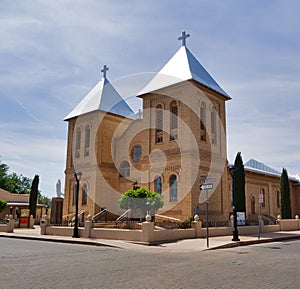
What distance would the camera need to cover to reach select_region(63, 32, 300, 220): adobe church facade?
28125mm

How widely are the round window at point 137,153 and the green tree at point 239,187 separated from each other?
8664mm

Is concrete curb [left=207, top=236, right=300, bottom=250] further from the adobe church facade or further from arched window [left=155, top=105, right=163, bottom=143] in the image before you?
arched window [left=155, top=105, right=163, bottom=143]

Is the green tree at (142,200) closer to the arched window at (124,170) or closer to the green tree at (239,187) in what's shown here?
the green tree at (239,187)

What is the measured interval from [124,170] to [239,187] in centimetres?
1092

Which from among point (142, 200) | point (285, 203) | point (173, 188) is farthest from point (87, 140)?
point (285, 203)

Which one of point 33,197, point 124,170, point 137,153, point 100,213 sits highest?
point 137,153

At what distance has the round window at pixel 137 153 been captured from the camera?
33188 mm

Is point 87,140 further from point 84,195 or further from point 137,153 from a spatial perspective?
point 137,153

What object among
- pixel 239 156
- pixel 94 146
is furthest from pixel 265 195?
pixel 94 146

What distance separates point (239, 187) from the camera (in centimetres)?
3042

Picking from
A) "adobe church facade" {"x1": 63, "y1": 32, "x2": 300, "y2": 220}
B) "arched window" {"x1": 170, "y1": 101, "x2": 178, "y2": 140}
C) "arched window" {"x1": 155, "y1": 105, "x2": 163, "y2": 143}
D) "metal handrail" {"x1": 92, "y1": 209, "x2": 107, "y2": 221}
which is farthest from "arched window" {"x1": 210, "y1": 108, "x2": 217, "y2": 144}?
"metal handrail" {"x1": 92, "y1": 209, "x2": 107, "y2": 221}

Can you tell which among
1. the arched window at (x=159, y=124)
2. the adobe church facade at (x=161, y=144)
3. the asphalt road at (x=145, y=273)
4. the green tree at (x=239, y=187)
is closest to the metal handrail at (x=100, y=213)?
the adobe church facade at (x=161, y=144)

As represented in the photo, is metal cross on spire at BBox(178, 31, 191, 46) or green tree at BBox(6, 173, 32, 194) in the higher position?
metal cross on spire at BBox(178, 31, 191, 46)

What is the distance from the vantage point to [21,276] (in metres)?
8.53
